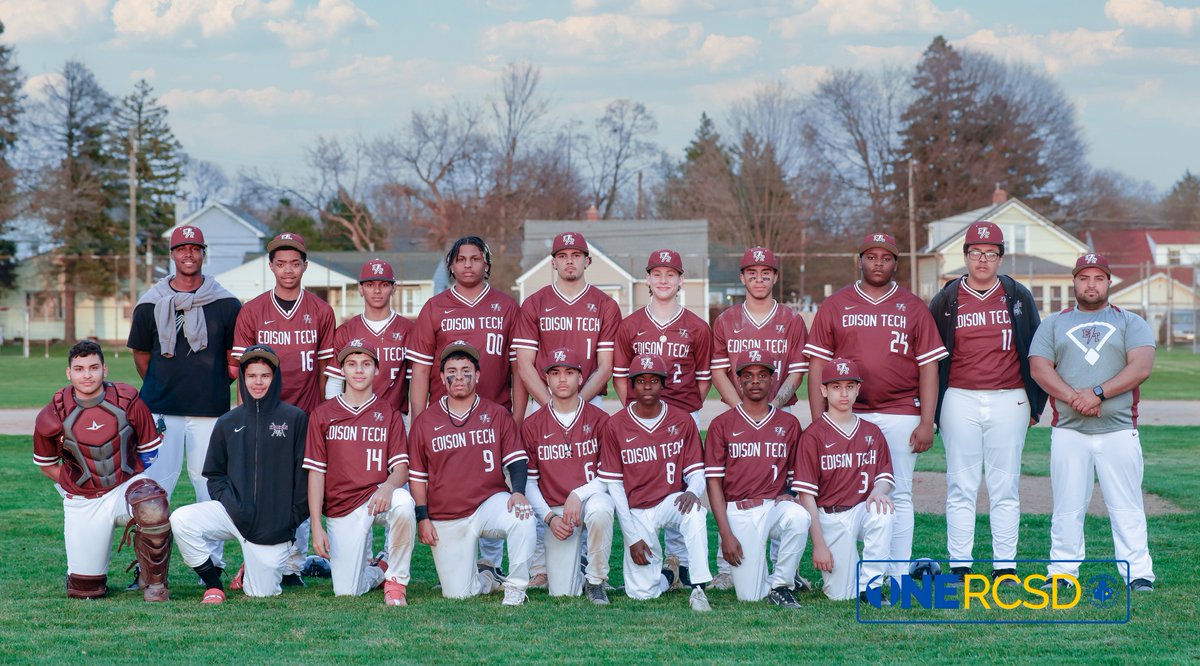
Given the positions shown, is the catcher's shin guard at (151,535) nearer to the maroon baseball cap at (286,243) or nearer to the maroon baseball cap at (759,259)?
the maroon baseball cap at (286,243)

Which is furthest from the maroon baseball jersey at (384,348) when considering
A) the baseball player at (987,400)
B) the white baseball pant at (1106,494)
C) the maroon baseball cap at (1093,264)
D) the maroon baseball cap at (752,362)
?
the maroon baseball cap at (1093,264)

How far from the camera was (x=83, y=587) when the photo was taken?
6145mm

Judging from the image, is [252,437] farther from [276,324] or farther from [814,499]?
[814,499]

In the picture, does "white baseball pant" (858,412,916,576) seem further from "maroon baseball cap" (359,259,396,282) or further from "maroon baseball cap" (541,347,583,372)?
"maroon baseball cap" (359,259,396,282)

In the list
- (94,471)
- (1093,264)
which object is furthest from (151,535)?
(1093,264)

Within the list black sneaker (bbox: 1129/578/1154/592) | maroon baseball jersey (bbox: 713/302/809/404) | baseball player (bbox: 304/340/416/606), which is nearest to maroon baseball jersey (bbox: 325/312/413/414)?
baseball player (bbox: 304/340/416/606)

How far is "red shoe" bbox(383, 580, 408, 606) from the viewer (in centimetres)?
595

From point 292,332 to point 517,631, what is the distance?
95.6 inches

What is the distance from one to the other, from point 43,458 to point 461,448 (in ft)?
7.46

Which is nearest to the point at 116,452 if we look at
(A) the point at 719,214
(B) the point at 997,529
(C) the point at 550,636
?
(C) the point at 550,636

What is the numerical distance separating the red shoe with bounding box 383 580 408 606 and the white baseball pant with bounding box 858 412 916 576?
8.77 ft

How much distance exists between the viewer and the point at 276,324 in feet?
21.9

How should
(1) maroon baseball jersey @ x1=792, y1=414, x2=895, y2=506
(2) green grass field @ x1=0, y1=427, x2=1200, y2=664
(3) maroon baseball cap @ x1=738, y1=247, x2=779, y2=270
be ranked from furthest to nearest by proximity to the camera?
(3) maroon baseball cap @ x1=738, y1=247, x2=779, y2=270 → (1) maroon baseball jersey @ x1=792, y1=414, x2=895, y2=506 → (2) green grass field @ x1=0, y1=427, x2=1200, y2=664

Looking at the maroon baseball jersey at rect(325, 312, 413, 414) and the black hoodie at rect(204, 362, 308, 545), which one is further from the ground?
the maroon baseball jersey at rect(325, 312, 413, 414)
